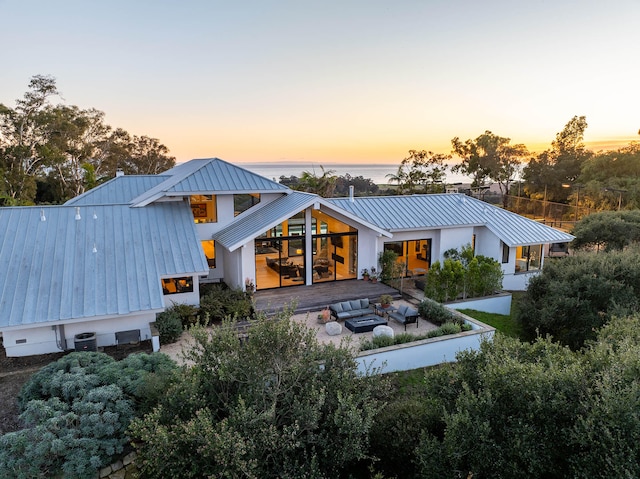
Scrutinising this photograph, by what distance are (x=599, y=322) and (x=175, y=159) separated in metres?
59.2

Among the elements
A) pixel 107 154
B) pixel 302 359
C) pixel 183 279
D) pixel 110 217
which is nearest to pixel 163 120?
pixel 107 154

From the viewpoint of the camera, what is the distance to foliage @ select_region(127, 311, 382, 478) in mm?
6137

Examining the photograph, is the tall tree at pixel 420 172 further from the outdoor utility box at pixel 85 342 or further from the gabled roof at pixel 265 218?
the outdoor utility box at pixel 85 342

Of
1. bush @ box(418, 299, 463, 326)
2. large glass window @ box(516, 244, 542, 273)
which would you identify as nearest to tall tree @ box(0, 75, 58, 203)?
bush @ box(418, 299, 463, 326)

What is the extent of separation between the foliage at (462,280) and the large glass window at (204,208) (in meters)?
10.8

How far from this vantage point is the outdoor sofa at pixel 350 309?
51.1 ft

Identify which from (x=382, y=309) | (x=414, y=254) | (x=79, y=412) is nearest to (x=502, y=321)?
(x=382, y=309)

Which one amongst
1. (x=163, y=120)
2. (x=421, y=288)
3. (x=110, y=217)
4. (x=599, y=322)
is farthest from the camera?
(x=163, y=120)

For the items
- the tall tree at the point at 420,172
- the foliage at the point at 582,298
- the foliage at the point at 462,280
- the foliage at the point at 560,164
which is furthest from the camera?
the foliage at the point at 560,164

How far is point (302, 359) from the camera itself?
23.9 feet

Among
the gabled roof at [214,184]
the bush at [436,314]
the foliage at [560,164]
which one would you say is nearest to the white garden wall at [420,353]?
the bush at [436,314]

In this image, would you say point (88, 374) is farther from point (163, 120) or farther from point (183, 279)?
point (163, 120)

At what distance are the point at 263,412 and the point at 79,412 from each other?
4.62 metres

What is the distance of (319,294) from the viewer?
59.6 ft
